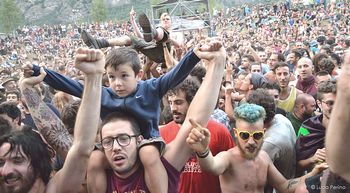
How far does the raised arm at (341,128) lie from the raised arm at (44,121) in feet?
5.62

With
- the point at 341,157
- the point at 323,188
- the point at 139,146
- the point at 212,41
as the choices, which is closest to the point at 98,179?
the point at 139,146

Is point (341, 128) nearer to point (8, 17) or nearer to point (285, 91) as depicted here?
point (285, 91)

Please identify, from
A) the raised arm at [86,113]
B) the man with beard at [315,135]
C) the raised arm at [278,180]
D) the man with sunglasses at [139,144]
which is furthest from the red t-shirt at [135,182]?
the man with beard at [315,135]

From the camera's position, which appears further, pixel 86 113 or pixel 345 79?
pixel 86 113

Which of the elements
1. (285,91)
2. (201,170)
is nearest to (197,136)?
(201,170)

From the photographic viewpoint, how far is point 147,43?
5.11 m

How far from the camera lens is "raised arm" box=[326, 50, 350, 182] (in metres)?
1.66

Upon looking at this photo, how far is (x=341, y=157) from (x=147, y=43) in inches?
141

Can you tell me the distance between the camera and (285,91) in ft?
19.4

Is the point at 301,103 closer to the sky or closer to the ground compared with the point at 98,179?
closer to the ground

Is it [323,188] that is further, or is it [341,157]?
[323,188]

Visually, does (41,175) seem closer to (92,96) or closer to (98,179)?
(98,179)

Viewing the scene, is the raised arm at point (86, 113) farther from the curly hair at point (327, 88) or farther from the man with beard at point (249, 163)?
the curly hair at point (327, 88)

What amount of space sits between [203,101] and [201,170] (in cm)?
112
